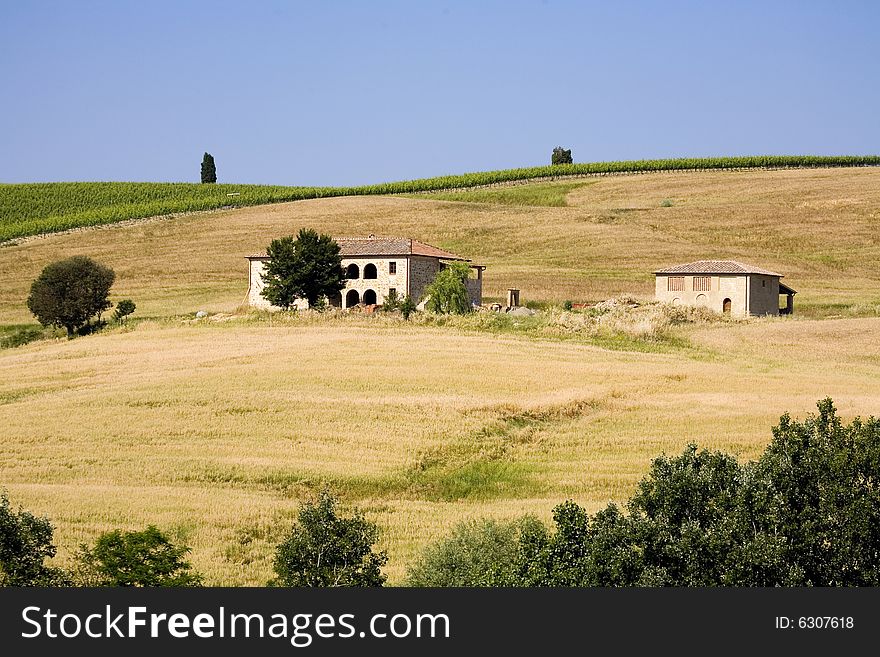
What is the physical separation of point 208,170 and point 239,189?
42.3ft

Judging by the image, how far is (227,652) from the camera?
1800 centimetres

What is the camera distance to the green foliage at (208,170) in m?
190

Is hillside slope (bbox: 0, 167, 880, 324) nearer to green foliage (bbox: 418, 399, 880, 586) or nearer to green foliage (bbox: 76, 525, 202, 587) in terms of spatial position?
green foliage (bbox: 418, 399, 880, 586)

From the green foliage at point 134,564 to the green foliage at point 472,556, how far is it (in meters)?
5.05

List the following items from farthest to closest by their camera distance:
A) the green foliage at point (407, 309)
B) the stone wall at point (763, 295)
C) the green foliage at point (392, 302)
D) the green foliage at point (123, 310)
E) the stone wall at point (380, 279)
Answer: the stone wall at point (380, 279) < the green foliage at point (123, 310) < the stone wall at point (763, 295) < the green foliage at point (392, 302) < the green foliage at point (407, 309)

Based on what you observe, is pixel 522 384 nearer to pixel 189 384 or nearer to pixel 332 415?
pixel 332 415

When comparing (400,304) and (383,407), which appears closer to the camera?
(383,407)

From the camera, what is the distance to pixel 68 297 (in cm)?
8181

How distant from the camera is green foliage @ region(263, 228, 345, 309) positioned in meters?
83.3

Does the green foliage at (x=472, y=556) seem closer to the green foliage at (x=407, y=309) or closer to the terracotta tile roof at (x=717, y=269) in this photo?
the green foliage at (x=407, y=309)

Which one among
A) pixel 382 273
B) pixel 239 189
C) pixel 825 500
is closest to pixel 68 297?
pixel 382 273

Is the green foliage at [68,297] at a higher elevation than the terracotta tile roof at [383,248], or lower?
lower

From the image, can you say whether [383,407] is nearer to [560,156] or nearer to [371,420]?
[371,420]

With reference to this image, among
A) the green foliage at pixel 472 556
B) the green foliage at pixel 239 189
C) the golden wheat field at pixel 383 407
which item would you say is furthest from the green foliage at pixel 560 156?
the green foliage at pixel 472 556
